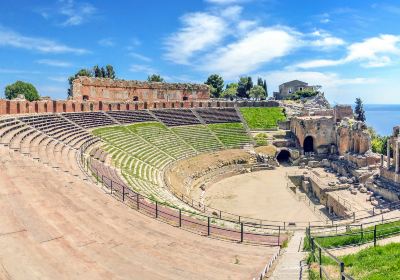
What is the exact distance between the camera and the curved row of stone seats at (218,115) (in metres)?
59.5

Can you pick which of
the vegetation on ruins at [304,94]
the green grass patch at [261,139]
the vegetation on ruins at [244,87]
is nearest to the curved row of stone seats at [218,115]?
the green grass patch at [261,139]

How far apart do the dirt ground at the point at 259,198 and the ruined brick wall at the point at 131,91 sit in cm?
3321

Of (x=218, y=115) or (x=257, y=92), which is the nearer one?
(x=218, y=115)

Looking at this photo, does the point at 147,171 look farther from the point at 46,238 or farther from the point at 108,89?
the point at 108,89

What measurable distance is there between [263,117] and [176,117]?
1555cm

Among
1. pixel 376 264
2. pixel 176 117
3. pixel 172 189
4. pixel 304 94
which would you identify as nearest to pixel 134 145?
pixel 172 189

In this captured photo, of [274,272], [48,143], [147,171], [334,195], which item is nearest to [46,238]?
[274,272]

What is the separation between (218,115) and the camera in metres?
61.1

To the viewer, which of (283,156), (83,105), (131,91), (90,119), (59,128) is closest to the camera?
(59,128)

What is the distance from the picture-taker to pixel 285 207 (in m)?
31.5

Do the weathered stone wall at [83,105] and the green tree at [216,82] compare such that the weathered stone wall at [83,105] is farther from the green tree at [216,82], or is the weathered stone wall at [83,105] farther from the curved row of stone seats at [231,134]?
the green tree at [216,82]

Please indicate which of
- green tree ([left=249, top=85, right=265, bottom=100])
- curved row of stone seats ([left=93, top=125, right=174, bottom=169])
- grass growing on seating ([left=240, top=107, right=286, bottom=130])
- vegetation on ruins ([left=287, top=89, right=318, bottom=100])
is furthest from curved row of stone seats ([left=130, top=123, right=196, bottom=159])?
green tree ([left=249, top=85, right=265, bottom=100])

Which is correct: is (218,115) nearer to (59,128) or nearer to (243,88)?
(59,128)

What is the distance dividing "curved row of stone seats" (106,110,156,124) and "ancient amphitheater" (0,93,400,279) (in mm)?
327
